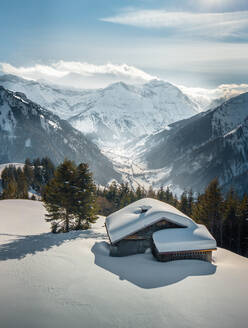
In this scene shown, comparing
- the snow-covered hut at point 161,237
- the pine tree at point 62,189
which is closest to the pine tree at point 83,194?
the pine tree at point 62,189

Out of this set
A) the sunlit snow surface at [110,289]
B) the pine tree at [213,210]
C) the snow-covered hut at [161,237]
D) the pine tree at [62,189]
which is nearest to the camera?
the sunlit snow surface at [110,289]

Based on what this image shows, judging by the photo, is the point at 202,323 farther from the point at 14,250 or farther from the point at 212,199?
the point at 212,199

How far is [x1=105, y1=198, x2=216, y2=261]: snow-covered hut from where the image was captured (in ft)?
73.3

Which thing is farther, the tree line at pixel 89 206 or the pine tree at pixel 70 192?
the tree line at pixel 89 206

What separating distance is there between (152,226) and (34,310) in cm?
1402

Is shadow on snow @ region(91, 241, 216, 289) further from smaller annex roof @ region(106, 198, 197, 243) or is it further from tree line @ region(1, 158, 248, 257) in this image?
tree line @ region(1, 158, 248, 257)

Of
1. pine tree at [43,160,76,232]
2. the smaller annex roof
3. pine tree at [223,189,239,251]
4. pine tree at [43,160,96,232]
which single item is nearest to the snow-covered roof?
the smaller annex roof

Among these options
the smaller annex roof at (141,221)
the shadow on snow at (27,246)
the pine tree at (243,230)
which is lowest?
the pine tree at (243,230)

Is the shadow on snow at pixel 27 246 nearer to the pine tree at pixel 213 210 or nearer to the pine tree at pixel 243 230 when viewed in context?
the pine tree at pixel 213 210

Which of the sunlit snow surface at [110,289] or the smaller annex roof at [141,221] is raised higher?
the smaller annex roof at [141,221]

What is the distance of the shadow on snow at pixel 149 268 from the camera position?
17734 mm

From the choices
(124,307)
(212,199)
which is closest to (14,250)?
(124,307)

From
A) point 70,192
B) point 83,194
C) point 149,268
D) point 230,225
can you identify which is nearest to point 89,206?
point 83,194

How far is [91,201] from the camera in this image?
33375 mm
